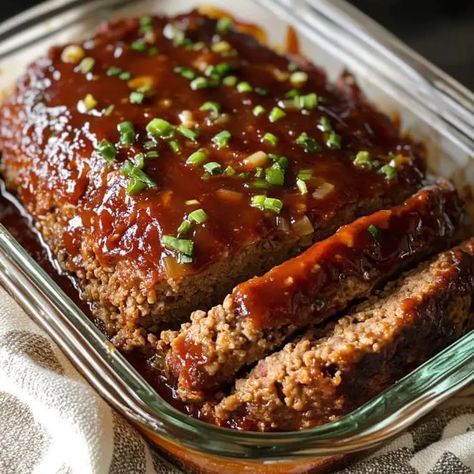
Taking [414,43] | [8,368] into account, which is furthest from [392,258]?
[414,43]

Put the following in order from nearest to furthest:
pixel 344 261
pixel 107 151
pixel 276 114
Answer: pixel 344 261 → pixel 107 151 → pixel 276 114

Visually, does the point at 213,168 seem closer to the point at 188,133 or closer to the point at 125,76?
the point at 188,133

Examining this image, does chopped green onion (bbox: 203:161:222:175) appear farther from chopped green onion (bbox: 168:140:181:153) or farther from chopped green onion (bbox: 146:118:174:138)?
chopped green onion (bbox: 146:118:174:138)

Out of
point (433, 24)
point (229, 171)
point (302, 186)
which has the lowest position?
point (433, 24)

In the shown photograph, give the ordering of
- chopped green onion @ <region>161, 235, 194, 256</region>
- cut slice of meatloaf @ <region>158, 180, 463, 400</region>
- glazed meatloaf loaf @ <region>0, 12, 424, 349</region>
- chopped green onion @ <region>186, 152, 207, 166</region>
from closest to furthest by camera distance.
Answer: cut slice of meatloaf @ <region>158, 180, 463, 400</region>
chopped green onion @ <region>161, 235, 194, 256</region>
glazed meatloaf loaf @ <region>0, 12, 424, 349</region>
chopped green onion @ <region>186, 152, 207, 166</region>

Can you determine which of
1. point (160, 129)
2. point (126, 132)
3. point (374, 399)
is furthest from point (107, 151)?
point (374, 399)

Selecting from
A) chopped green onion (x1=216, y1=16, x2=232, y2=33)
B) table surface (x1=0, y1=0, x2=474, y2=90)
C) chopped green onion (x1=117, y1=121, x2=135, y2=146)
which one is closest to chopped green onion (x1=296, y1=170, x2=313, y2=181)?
chopped green onion (x1=117, y1=121, x2=135, y2=146)
